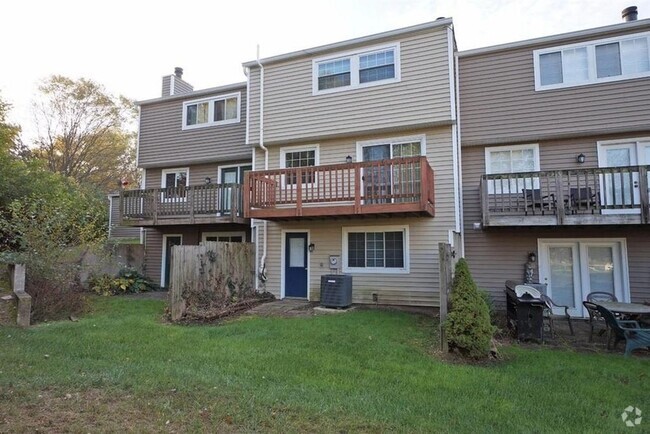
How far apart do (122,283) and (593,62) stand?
14.4 metres

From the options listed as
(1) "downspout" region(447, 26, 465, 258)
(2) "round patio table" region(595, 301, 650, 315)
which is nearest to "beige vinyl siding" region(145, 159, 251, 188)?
A: (1) "downspout" region(447, 26, 465, 258)

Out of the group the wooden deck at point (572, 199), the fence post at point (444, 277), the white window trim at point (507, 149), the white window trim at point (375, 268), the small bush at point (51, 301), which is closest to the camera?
the fence post at point (444, 277)

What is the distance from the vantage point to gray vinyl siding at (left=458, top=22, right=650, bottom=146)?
896 cm

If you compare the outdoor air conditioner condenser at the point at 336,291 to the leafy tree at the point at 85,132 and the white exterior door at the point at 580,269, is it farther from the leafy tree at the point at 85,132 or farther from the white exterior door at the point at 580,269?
the leafy tree at the point at 85,132

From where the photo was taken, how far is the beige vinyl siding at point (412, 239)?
9.88 meters

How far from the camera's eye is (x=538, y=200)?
8.72 m

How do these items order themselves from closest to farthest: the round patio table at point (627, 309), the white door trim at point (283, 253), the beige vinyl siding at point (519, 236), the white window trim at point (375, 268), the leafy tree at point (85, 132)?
the round patio table at point (627, 309) → the beige vinyl siding at point (519, 236) → the white window trim at point (375, 268) → the white door trim at point (283, 253) → the leafy tree at point (85, 132)

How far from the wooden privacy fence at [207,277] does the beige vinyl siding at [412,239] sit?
201 cm

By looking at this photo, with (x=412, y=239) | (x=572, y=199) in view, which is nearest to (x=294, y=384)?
(x=412, y=239)

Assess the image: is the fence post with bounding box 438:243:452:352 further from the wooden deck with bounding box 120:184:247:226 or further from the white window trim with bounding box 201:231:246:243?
the white window trim with bounding box 201:231:246:243

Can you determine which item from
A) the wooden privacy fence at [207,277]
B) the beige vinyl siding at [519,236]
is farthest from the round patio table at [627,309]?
the wooden privacy fence at [207,277]

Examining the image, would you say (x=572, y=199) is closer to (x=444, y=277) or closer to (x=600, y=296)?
(x=600, y=296)

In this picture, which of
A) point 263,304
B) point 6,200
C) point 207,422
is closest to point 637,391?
point 207,422

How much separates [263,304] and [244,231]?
3.57 m
